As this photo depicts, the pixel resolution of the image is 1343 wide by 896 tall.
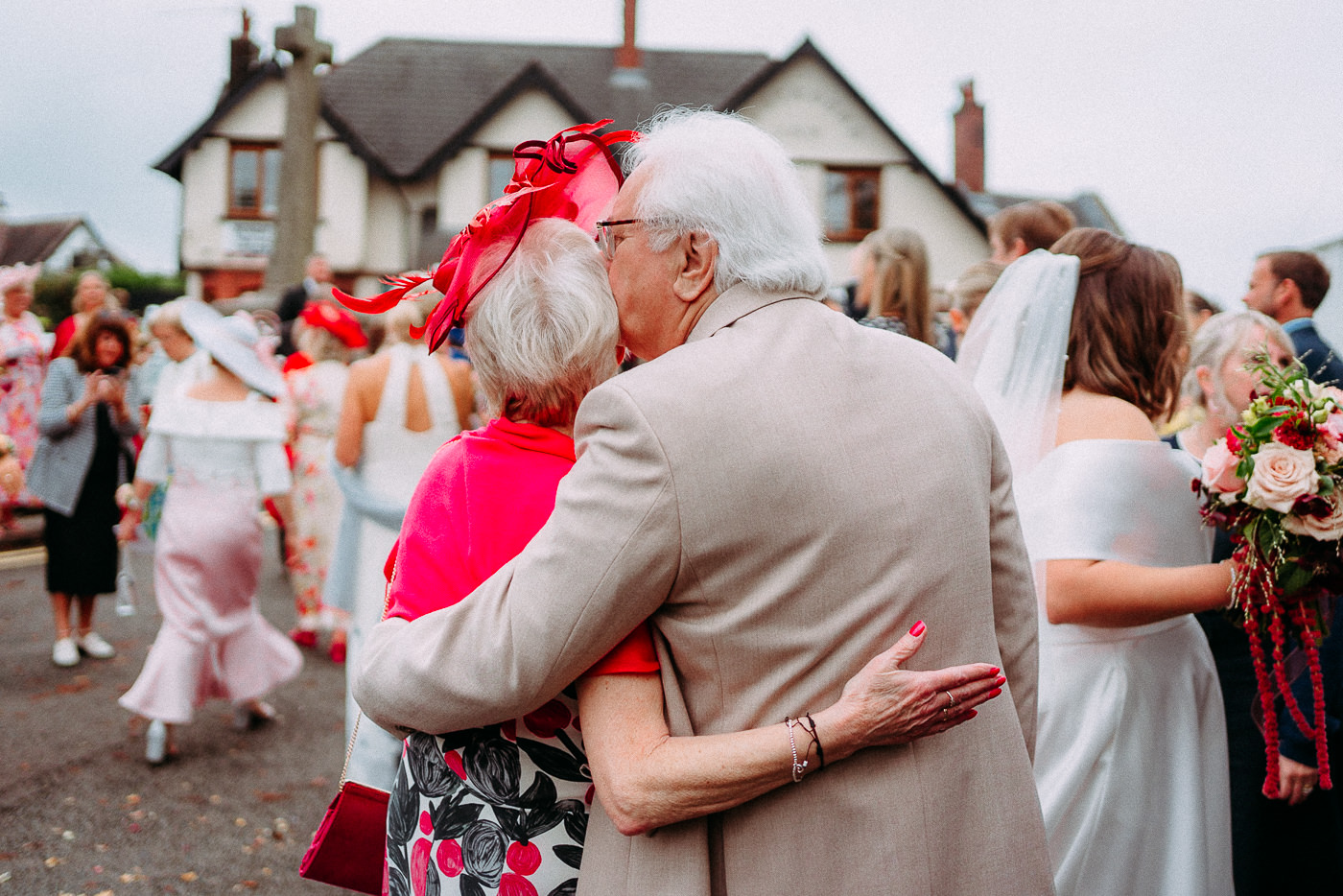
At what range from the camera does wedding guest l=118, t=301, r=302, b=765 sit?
17.7 feet

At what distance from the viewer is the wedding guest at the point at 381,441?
17.3ft

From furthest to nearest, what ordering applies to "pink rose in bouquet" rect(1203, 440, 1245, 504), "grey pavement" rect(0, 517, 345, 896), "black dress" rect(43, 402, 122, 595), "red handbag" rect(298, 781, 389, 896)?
"black dress" rect(43, 402, 122, 595), "grey pavement" rect(0, 517, 345, 896), "pink rose in bouquet" rect(1203, 440, 1245, 504), "red handbag" rect(298, 781, 389, 896)

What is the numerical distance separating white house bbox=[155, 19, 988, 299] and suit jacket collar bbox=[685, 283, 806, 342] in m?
23.8

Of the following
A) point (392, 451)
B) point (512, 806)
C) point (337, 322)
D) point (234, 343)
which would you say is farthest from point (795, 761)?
point (337, 322)

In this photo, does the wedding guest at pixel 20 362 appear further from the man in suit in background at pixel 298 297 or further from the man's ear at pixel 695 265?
the man's ear at pixel 695 265

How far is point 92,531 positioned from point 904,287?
547 cm

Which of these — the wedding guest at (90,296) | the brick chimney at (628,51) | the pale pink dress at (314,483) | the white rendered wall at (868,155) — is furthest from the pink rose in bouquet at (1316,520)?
the brick chimney at (628,51)

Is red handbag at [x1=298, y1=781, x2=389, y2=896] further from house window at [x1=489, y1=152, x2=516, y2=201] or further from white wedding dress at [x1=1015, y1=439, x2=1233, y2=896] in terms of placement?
house window at [x1=489, y1=152, x2=516, y2=201]

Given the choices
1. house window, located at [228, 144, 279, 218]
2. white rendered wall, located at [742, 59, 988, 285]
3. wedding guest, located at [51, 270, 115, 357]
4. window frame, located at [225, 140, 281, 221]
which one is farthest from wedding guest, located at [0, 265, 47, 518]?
white rendered wall, located at [742, 59, 988, 285]

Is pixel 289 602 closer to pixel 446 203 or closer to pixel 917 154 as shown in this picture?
pixel 446 203

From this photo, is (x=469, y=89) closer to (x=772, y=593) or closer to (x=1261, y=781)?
(x=1261, y=781)

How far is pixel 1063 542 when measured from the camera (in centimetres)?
268

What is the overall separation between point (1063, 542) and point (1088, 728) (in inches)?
19.2

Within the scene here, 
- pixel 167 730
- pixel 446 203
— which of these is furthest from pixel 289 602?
pixel 446 203
